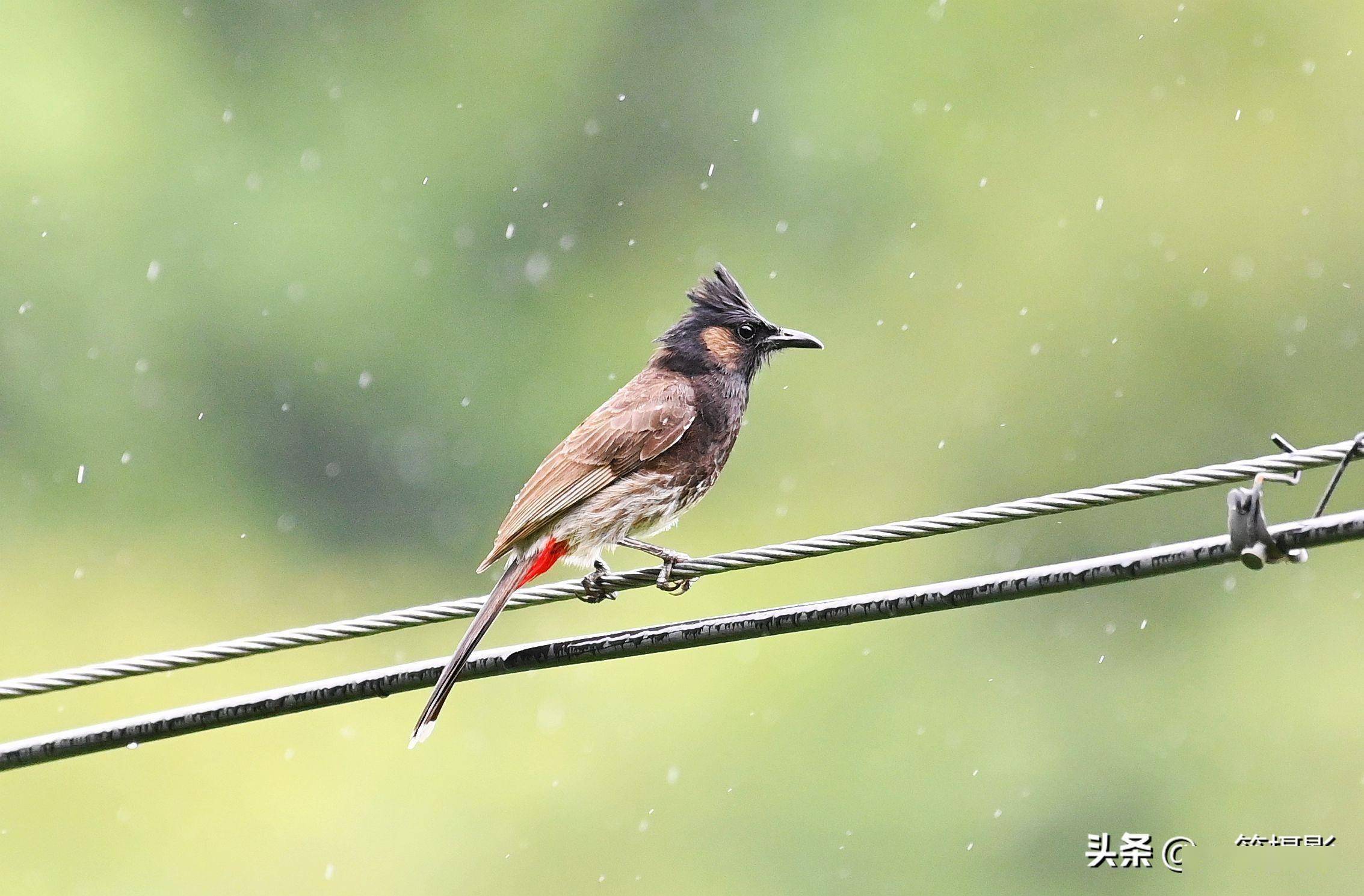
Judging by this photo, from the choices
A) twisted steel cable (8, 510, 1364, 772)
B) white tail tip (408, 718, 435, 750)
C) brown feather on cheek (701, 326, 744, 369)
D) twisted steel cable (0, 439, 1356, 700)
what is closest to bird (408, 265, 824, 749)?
brown feather on cheek (701, 326, 744, 369)

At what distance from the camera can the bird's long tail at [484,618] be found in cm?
405

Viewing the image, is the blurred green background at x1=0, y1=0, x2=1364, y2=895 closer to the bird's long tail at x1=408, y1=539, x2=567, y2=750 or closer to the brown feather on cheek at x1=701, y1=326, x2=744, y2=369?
the brown feather on cheek at x1=701, y1=326, x2=744, y2=369

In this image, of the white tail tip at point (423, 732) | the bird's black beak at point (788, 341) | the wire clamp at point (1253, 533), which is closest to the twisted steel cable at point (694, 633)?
the wire clamp at point (1253, 533)

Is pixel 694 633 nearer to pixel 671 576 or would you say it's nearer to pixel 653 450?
pixel 671 576

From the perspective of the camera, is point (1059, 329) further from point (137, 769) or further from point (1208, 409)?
point (137, 769)

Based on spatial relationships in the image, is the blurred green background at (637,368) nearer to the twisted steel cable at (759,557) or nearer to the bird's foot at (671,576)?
the bird's foot at (671,576)

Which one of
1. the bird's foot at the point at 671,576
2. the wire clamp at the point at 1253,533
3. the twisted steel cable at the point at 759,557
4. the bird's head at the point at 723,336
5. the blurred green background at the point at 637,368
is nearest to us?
the wire clamp at the point at 1253,533

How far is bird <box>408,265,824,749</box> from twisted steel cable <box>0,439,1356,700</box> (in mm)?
811

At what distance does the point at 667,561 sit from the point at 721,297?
1594 mm

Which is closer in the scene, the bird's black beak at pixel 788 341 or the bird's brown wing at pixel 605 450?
the bird's brown wing at pixel 605 450

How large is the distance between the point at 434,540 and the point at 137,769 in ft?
17.3

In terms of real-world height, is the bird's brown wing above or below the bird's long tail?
above

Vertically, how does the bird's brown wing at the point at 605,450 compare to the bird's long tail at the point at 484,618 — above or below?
above

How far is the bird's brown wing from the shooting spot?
5.45m
